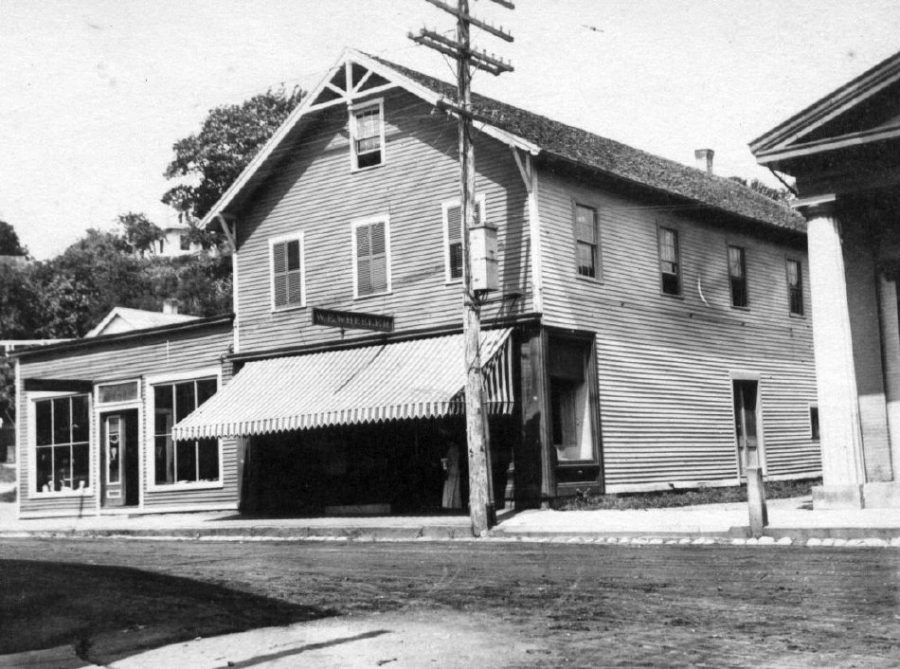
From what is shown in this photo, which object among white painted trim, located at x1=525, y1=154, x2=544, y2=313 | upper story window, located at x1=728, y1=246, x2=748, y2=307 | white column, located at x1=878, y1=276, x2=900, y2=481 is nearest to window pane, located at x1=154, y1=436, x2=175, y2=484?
white painted trim, located at x1=525, y1=154, x2=544, y2=313

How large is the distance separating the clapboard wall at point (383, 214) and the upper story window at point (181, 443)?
7.17ft

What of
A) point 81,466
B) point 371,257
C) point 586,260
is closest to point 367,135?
point 371,257

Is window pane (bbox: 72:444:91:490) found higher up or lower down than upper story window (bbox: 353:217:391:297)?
lower down

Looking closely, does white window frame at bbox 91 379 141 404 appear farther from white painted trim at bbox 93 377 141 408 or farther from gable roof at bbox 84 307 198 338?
gable roof at bbox 84 307 198 338

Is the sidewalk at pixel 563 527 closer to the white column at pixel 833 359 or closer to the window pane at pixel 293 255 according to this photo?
the white column at pixel 833 359

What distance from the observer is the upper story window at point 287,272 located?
2552 cm

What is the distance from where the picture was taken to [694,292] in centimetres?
2634

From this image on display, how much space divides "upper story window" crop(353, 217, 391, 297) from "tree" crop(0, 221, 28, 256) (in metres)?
77.1

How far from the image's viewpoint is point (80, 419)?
30.1 meters

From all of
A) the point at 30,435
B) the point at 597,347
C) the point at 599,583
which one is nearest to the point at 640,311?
the point at 597,347

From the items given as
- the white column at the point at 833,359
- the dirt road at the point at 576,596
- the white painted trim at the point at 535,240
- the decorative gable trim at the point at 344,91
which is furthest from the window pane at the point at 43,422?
the white column at the point at 833,359

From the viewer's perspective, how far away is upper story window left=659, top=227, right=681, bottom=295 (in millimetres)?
25547

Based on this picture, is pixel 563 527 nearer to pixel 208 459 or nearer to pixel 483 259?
pixel 483 259

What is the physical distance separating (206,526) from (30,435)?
11.1m
